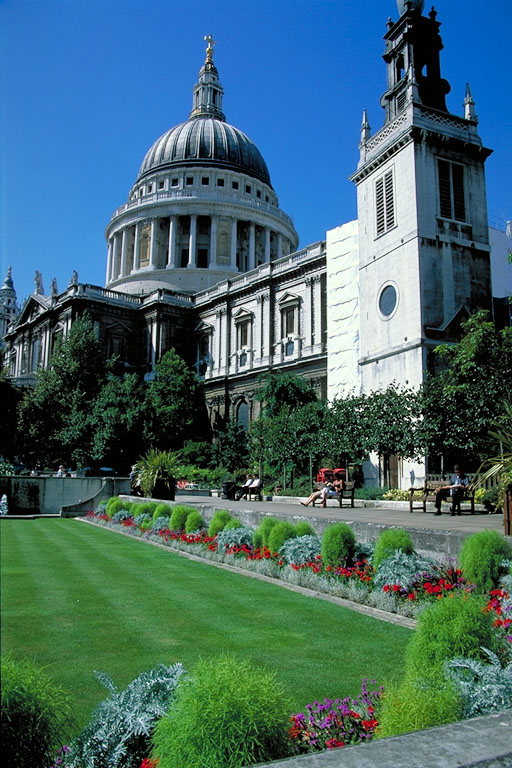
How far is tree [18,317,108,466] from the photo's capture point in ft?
145

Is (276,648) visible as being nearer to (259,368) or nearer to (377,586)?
(377,586)

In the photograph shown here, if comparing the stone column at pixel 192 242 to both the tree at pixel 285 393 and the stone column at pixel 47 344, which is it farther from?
the tree at pixel 285 393

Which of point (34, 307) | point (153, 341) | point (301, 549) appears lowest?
point (301, 549)

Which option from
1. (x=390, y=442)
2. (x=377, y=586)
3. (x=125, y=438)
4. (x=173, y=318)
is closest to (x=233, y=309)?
(x=173, y=318)

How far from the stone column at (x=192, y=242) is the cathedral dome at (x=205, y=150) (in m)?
8.09

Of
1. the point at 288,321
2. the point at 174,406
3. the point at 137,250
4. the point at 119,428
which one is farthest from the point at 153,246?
the point at 119,428

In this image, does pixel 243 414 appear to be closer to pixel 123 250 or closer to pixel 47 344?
pixel 47 344

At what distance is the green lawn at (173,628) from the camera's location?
5.22 m

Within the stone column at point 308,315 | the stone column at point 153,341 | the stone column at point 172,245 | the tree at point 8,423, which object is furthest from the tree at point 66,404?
the stone column at point 172,245

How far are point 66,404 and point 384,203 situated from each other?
86.6ft

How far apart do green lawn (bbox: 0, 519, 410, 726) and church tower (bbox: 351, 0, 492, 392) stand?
23.6 meters

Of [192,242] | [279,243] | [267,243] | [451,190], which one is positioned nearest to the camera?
[451,190]

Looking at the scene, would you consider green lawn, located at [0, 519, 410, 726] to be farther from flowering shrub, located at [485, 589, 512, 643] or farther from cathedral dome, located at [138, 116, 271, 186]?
cathedral dome, located at [138, 116, 271, 186]

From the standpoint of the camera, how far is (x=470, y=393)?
23.6 metres
